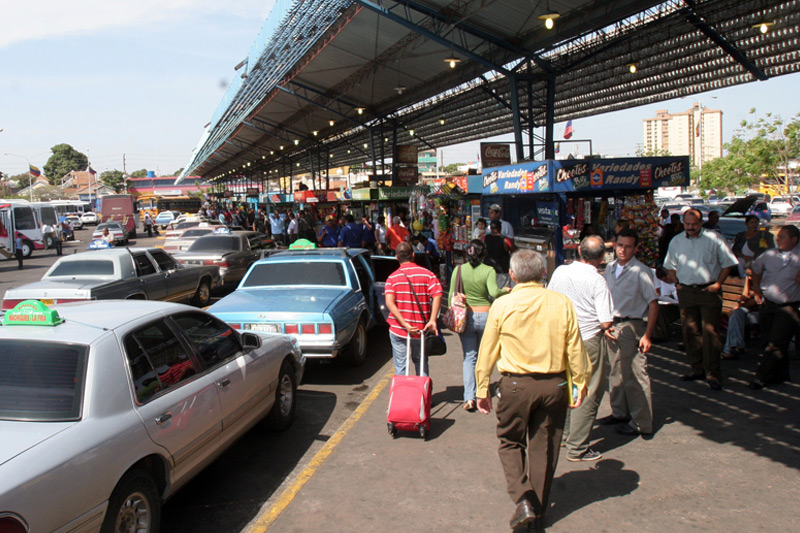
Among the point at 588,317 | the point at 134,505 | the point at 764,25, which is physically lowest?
the point at 134,505

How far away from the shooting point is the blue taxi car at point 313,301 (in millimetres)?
7266

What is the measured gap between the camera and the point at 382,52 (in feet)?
64.8

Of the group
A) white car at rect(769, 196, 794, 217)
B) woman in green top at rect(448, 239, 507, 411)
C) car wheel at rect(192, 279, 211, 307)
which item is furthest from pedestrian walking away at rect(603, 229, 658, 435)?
white car at rect(769, 196, 794, 217)

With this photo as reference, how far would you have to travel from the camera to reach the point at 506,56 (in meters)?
17.1

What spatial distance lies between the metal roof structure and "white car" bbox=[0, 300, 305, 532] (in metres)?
11.3

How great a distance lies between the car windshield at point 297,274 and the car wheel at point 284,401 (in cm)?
246

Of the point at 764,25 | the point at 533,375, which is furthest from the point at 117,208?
the point at 533,375

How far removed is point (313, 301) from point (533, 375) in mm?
4412

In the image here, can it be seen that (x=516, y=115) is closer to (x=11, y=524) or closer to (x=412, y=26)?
(x=412, y=26)

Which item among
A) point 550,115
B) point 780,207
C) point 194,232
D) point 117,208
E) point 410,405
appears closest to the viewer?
point 410,405

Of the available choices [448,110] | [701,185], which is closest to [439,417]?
[448,110]

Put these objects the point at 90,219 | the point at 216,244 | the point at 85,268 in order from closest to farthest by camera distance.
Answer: the point at 85,268 → the point at 216,244 → the point at 90,219

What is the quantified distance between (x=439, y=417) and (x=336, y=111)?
2421 cm

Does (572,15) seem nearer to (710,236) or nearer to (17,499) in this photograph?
(710,236)
